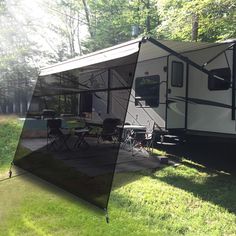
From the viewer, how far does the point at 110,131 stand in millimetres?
5312

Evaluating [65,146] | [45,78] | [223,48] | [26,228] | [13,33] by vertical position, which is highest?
[13,33]

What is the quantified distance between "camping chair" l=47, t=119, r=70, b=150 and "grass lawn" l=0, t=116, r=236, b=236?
0.69 metres

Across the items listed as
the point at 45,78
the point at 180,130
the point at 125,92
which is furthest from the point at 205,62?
the point at 45,78

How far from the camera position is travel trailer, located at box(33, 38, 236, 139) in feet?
18.4

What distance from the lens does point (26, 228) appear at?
3979mm

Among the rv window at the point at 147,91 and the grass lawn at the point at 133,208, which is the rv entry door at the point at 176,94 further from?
the grass lawn at the point at 133,208

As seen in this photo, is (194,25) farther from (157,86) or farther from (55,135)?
(55,135)

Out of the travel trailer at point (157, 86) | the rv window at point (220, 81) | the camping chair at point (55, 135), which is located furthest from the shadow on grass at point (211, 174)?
the camping chair at point (55, 135)

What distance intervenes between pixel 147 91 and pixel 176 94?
92 centimetres

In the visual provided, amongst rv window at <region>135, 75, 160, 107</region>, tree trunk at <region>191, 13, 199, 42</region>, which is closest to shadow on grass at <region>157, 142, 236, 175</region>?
rv window at <region>135, 75, 160, 107</region>

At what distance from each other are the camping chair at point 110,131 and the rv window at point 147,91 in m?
2.46

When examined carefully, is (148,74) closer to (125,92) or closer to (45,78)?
(45,78)

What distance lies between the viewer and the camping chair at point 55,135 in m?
5.88

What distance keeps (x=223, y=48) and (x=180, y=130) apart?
6.48 feet
